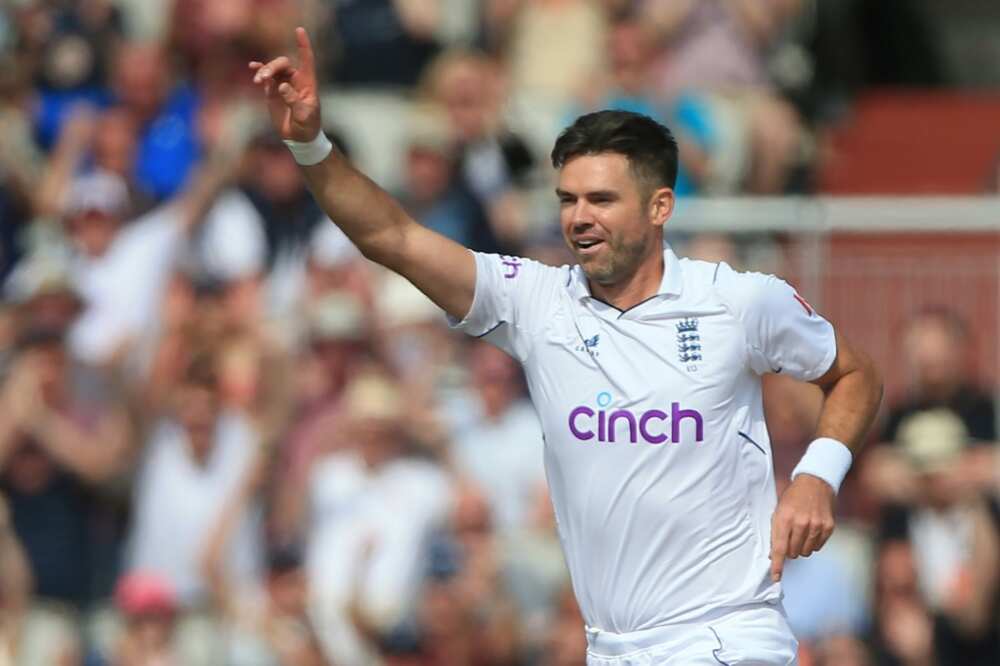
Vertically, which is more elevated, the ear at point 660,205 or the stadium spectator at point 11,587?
the ear at point 660,205

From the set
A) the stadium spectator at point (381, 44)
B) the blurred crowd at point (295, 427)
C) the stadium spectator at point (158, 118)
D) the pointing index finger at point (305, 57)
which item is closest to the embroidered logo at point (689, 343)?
the pointing index finger at point (305, 57)

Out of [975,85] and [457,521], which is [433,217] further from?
[975,85]

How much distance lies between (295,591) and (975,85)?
28.5 feet

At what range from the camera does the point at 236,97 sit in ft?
41.8

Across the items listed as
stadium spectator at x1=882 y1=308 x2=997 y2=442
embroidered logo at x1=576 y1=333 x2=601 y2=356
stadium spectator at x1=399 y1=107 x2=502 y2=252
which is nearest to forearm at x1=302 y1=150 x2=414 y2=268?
embroidered logo at x1=576 y1=333 x2=601 y2=356

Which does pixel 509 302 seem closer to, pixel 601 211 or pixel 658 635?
pixel 601 211

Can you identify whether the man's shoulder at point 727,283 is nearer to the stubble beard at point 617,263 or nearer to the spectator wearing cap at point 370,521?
the stubble beard at point 617,263

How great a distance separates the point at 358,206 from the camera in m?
6.19

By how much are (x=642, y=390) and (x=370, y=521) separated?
4988 mm

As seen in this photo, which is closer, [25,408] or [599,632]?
[599,632]

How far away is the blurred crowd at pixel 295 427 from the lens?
1088 cm

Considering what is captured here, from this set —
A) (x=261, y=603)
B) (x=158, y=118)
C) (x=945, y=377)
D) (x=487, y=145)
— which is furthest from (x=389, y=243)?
(x=158, y=118)

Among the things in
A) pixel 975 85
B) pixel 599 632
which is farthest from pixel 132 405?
pixel 975 85

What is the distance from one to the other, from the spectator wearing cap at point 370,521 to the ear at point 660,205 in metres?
4.83
